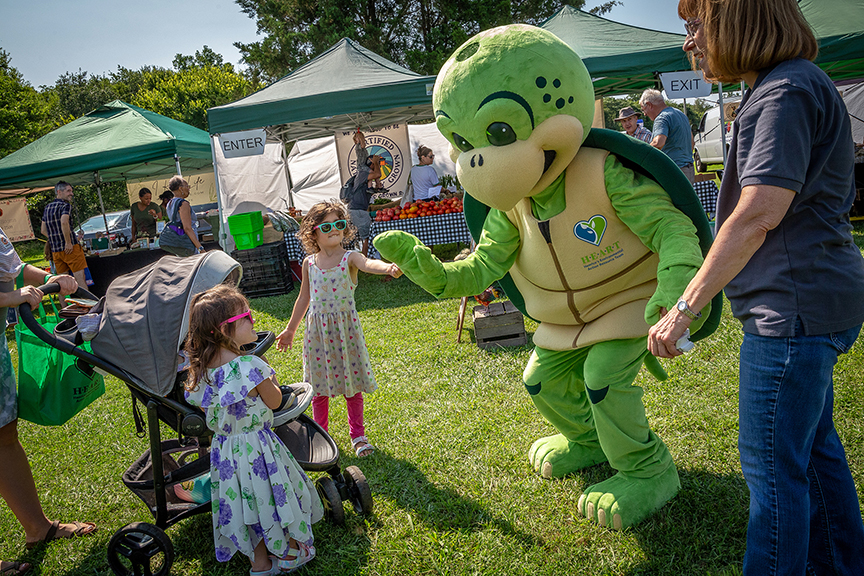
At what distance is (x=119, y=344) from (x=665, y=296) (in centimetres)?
244

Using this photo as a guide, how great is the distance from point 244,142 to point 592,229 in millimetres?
7531

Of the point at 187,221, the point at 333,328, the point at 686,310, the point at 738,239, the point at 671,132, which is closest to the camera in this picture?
the point at 738,239

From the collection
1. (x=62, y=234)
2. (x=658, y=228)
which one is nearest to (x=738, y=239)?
(x=658, y=228)

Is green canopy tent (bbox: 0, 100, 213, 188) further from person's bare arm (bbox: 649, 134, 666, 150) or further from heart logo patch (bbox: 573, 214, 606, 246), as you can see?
heart logo patch (bbox: 573, 214, 606, 246)

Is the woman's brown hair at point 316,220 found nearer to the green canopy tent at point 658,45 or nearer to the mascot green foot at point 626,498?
the mascot green foot at point 626,498

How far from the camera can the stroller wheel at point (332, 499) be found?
9.87 ft

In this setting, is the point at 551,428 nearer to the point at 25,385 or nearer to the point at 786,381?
the point at 786,381

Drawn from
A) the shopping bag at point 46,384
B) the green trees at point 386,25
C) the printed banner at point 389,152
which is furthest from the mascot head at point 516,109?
the green trees at point 386,25

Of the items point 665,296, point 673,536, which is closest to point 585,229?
point 665,296

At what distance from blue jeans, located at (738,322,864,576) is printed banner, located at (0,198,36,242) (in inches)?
1136

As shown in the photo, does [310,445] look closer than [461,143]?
No

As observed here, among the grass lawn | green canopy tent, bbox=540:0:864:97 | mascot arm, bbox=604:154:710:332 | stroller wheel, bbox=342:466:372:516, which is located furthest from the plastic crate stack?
mascot arm, bbox=604:154:710:332

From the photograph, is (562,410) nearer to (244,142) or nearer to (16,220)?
(244,142)

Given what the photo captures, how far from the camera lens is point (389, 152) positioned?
1376 cm
